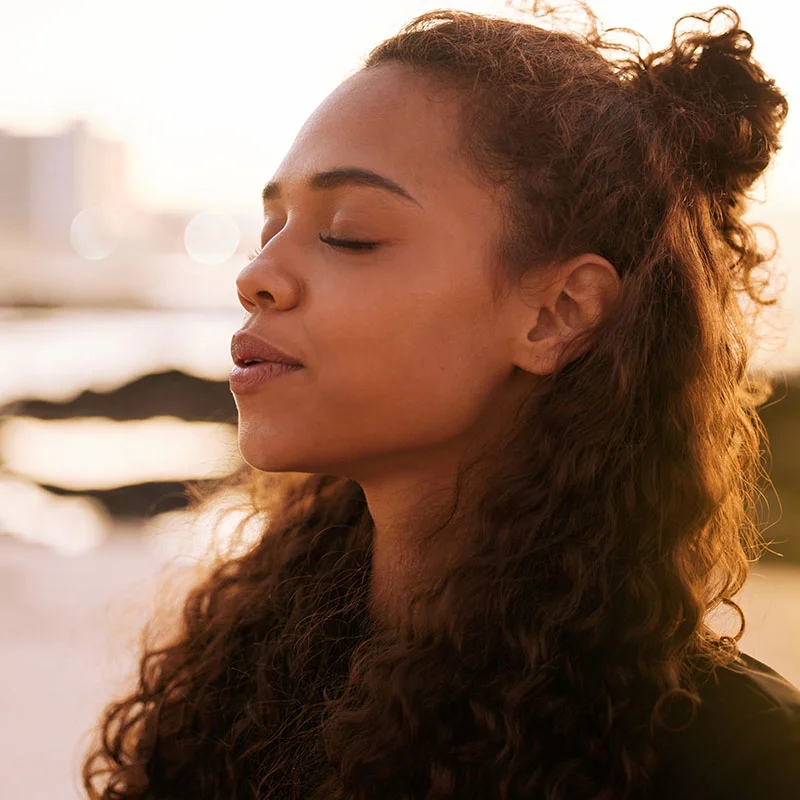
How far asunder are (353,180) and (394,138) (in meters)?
0.08

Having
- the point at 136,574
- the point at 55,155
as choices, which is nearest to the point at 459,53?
the point at 136,574

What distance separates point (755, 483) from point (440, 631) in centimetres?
56

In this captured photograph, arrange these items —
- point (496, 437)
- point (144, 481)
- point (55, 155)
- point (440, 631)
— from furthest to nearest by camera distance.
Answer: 1. point (55, 155)
2. point (144, 481)
3. point (496, 437)
4. point (440, 631)

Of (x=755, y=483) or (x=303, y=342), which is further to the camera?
(x=755, y=483)

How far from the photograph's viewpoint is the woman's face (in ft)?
3.78

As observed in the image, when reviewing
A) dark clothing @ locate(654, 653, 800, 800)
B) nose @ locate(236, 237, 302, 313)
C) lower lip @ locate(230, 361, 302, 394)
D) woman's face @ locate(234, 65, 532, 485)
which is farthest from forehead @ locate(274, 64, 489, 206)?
dark clothing @ locate(654, 653, 800, 800)

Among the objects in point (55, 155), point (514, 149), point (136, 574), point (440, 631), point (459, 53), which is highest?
point (459, 53)

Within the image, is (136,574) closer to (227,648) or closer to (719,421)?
Answer: (227,648)

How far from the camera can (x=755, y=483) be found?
4.50ft

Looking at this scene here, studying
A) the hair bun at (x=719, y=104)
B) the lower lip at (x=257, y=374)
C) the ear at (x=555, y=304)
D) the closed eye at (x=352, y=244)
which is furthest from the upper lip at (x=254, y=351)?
the hair bun at (x=719, y=104)

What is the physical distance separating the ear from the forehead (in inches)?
5.2

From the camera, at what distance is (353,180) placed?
118 cm

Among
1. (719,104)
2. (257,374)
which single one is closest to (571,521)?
(257,374)

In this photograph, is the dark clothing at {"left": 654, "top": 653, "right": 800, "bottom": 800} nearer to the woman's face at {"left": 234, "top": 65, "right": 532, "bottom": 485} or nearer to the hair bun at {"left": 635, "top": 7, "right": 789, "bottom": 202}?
the woman's face at {"left": 234, "top": 65, "right": 532, "bottom": 485}
